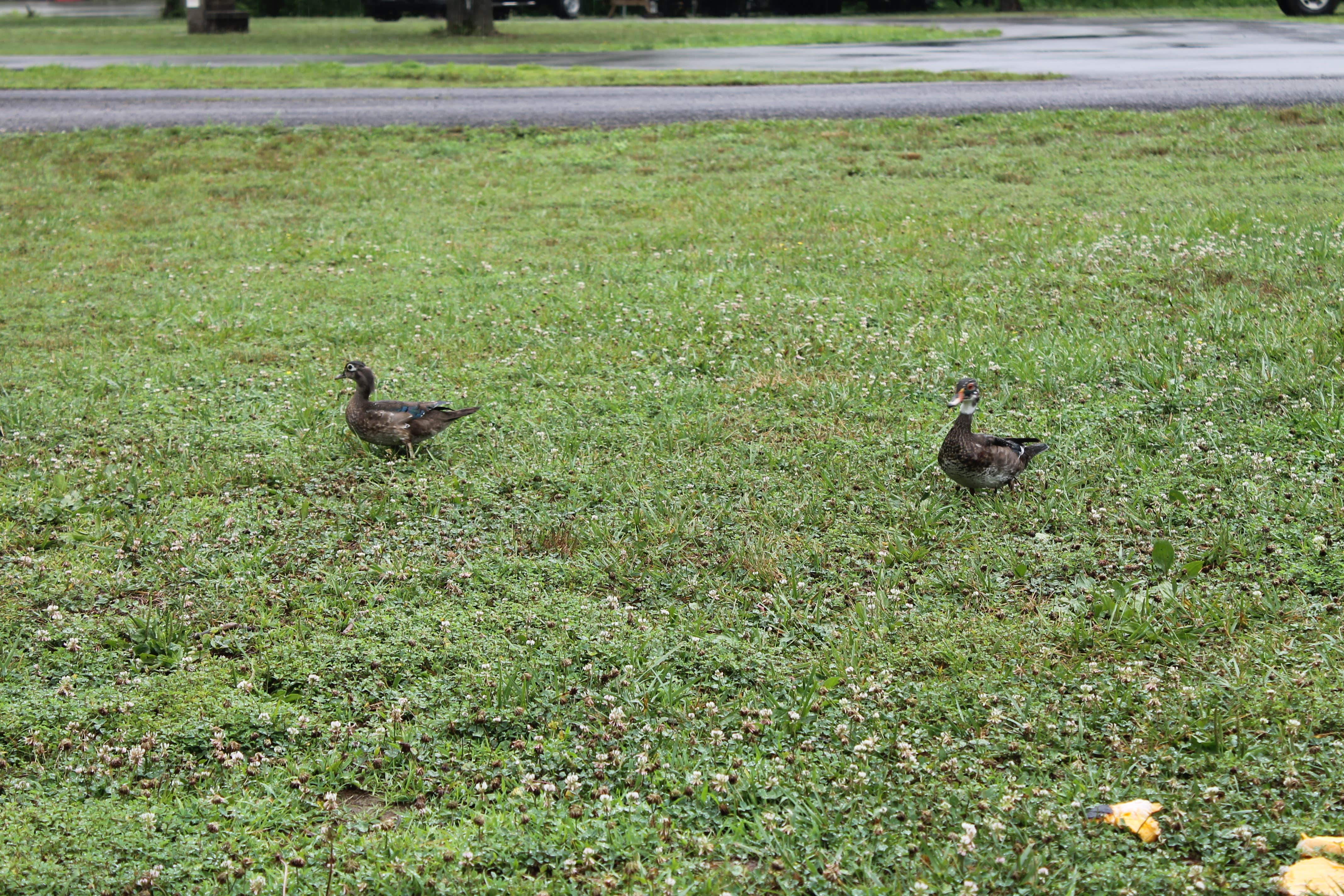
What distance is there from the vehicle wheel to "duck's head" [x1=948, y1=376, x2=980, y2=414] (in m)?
33.5

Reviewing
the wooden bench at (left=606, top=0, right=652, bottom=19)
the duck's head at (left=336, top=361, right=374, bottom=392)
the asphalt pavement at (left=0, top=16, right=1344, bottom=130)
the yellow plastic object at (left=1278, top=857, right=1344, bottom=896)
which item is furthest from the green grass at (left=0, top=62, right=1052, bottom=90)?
the wooden bench at (left=606, top=0, right=652, bottom=19)

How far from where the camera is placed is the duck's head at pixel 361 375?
22.0 ft

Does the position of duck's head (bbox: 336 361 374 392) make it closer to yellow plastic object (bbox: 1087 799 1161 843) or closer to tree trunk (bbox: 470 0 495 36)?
yellow plastic object (bbox: 1087 799 1161 843)

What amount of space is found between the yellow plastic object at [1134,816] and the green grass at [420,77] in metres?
17.7

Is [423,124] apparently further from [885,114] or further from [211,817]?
[211,817]

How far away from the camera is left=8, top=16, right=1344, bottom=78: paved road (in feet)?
68.4

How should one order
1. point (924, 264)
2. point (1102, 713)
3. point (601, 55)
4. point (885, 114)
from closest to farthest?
1. point (1102, 713)
2. point (924, 264)
3. point (885, 114)
4. point (601, 55)

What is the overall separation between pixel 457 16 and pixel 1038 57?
15.3 m

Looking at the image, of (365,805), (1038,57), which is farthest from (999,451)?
(1038,57)

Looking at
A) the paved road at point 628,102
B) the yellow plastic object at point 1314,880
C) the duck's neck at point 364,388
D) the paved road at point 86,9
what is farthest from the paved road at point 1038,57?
the paved road at point 86,9

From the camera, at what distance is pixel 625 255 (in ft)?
33.9

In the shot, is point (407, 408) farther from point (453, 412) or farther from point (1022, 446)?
point (1022, 446)

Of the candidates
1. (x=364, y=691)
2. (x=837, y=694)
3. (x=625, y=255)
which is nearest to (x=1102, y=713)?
(x=837, y=694)

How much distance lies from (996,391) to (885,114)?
10.2 metres
